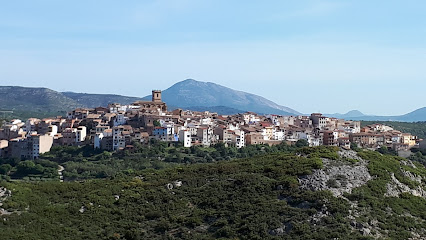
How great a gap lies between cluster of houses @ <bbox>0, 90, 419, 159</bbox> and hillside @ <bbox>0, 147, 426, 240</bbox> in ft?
167

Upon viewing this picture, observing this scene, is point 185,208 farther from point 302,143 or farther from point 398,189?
point 302,143

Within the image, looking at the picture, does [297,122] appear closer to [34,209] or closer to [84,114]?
[84,114]

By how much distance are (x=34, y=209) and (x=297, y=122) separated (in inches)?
3425

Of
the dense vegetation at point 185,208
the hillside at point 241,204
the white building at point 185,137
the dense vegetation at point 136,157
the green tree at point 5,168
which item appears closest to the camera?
the dense vegetation at point 185,208

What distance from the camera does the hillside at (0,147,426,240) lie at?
2131 cm

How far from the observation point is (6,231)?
2022cm

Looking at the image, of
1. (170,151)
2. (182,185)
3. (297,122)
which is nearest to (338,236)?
(182,185)

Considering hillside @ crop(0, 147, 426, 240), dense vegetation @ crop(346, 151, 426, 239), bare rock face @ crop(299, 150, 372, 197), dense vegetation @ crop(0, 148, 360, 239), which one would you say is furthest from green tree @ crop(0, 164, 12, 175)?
dense vegetation @ crop(346, 151, 426, 239)

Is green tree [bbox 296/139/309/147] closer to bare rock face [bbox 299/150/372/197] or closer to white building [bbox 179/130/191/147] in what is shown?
white building [bbox 179/130/191/147]

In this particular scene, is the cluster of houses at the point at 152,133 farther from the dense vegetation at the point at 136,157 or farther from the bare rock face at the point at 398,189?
the bare rock face at the point at 398,189

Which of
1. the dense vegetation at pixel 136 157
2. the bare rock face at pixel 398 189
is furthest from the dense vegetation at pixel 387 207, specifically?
the dense vegetation at pixel 136 157

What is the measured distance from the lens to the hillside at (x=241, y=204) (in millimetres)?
21312

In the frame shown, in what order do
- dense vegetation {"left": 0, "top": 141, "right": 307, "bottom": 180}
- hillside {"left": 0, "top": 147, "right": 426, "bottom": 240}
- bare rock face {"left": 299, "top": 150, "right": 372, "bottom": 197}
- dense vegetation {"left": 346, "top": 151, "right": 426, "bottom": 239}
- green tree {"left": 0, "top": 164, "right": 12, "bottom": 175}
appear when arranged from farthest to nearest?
green tree {"left": 0, "top": 164, "right": 12, "bottom": 175} → dense vegetation {"left": 0, "top": 141, "right": 307, "bottom": 180} → bare rock face {"left": 299, "top": 150, "right": 372, "bottom": 197} → dense vegetation {"left": 346, "top": 151, "right": 426, "bottom": 239} → hillside {"left": 0, "top": 147, "right": 426, "bottom": 240}

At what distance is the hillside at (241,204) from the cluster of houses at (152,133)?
5098cm
